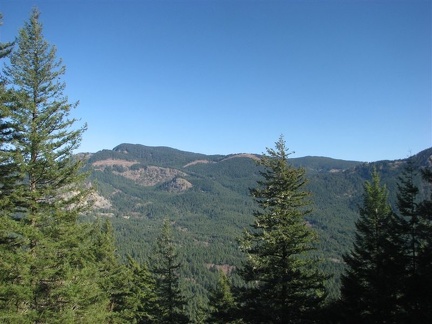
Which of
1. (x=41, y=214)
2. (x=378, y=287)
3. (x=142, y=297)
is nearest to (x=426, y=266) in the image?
(x=378, y=287)

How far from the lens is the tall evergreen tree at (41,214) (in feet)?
39.7

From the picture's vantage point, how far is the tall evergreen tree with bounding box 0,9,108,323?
39.7ft

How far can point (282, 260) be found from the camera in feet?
58.4

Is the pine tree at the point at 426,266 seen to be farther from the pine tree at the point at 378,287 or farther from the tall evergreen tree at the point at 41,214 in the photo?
the tall evergreen tree at the point at 41,214

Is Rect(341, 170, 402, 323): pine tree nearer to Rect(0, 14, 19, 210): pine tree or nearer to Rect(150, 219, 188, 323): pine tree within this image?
Rect(150, 219, 188, 323): pine tree

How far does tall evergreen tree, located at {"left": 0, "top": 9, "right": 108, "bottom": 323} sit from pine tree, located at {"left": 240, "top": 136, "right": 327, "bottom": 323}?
839 cm

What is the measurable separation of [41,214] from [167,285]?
19542 mm

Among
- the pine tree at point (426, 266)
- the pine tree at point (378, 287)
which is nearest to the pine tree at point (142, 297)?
the pine tree at point (378, 287)

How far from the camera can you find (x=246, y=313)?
1842 cm

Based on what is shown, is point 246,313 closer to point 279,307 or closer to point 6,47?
point 279,307

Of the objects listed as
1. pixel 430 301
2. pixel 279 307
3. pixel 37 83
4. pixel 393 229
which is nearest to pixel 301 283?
pixel 279 307

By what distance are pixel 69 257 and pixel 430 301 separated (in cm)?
1727

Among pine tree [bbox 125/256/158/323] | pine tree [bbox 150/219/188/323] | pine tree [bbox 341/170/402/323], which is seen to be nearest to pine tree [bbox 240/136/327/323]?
pine tree [bbox 341/170/402/323]

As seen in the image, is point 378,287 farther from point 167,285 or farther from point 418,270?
point 167,285
